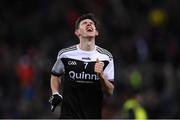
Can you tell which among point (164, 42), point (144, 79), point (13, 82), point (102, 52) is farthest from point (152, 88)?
point (102, 52)

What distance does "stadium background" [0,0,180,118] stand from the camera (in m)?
19.0

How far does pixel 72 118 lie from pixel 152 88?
28.4 ft

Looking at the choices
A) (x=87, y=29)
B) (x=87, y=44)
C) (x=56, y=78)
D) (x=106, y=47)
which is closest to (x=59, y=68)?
(x=56, y=78)

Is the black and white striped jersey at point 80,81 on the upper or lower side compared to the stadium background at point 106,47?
upper

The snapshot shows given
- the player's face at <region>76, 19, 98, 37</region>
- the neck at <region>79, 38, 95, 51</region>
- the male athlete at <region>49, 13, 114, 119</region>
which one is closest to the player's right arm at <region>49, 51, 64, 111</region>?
the male athlete at <region>49, 13, 114, 119</region>

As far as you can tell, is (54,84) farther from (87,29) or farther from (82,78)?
(87,29)

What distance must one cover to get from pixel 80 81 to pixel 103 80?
1.23 ft

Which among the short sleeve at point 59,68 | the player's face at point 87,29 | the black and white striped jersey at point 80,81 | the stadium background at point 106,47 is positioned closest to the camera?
the player's face at point 87,29

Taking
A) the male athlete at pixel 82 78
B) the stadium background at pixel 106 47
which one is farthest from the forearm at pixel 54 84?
the stadium background at pixel 106 47

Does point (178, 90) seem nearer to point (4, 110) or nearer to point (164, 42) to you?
point (164, 42)

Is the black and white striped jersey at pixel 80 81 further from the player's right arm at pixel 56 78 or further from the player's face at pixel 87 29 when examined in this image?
the player's face at pixel 87 29

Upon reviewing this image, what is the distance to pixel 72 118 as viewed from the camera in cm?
1050

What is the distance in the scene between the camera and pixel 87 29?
1038 cm

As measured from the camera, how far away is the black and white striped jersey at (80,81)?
34.3 ft
